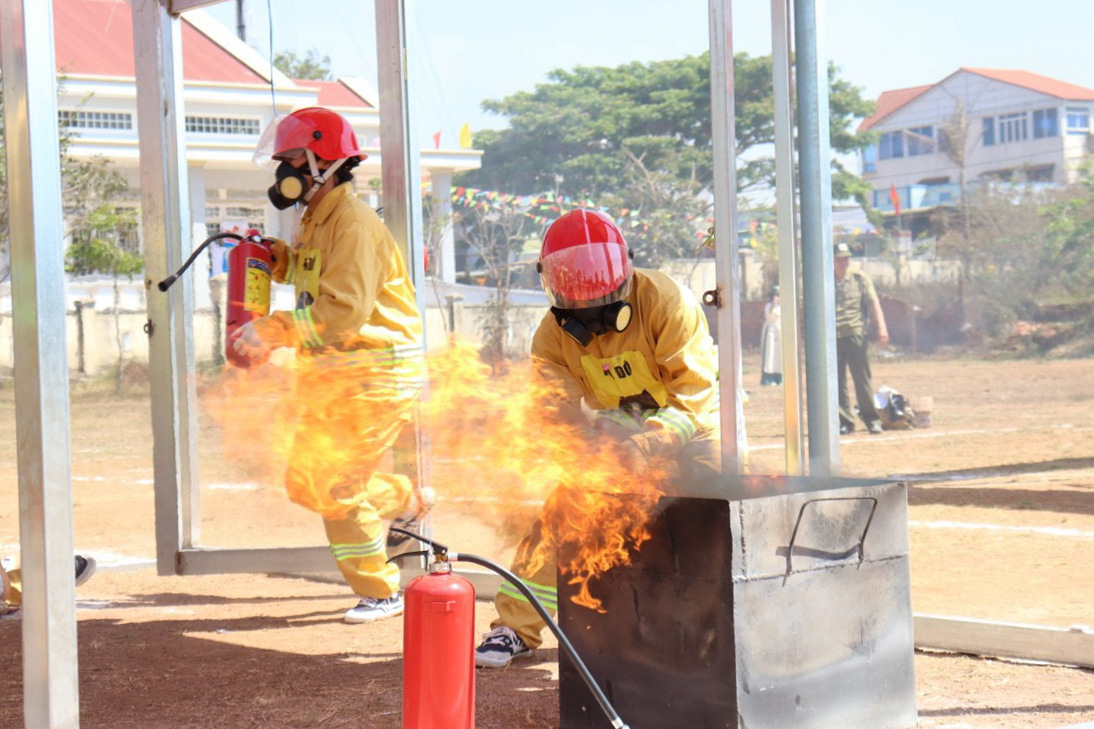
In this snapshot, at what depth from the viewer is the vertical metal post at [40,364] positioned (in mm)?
3312

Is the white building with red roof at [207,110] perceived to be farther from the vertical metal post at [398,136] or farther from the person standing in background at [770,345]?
the vertical metal post at [398,136]

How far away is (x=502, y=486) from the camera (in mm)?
4566

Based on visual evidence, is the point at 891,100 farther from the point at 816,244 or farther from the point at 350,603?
the point at 816,244

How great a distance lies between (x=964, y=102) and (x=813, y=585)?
85.6 ft

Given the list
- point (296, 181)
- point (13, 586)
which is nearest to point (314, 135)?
point (296, 181)

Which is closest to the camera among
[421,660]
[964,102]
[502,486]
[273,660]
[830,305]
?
[421,660]

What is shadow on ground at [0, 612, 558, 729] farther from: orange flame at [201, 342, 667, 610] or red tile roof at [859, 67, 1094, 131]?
red tile roof at [859, 67, 1094, 131]

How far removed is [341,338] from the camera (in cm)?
554

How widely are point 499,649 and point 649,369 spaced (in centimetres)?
125

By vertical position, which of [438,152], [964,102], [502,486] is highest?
[964,102]

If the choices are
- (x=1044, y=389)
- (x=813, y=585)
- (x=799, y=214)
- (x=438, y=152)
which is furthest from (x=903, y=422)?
(x=813, y=585)

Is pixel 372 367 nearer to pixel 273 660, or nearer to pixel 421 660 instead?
pixel 273 660

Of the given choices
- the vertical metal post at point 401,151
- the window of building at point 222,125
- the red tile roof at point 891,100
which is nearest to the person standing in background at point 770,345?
the window of building at point 222,125

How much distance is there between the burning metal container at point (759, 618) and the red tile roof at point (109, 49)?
14.5 meters
